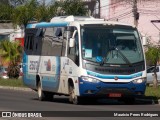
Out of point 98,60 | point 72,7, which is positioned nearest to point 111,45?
point 98,60

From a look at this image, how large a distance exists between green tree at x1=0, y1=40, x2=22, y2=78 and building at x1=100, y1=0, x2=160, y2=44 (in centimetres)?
1197

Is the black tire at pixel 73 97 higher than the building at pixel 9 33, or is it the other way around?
the black tire at pixel 73 97

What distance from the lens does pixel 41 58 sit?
29.8 meters

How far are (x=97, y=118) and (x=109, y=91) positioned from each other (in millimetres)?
6324

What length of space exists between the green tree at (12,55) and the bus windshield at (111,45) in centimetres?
3070

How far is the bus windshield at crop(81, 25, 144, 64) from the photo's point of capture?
2589 cm

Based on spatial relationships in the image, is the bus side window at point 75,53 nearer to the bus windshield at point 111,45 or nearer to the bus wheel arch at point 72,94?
the bus windshield at point 111,45

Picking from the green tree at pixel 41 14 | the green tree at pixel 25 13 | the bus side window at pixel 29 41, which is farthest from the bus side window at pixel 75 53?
the green tree at pixel 25 13

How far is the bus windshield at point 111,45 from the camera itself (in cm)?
2589

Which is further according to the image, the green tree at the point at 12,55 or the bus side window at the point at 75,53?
the green tree at the point at 12,55

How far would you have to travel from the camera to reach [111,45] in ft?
85.9

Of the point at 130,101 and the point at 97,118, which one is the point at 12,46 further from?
the point at 97,118

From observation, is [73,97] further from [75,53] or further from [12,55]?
[12,55]

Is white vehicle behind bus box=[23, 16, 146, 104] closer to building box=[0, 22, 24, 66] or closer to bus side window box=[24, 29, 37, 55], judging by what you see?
bus side window box=[24, 29, 37, 55]
